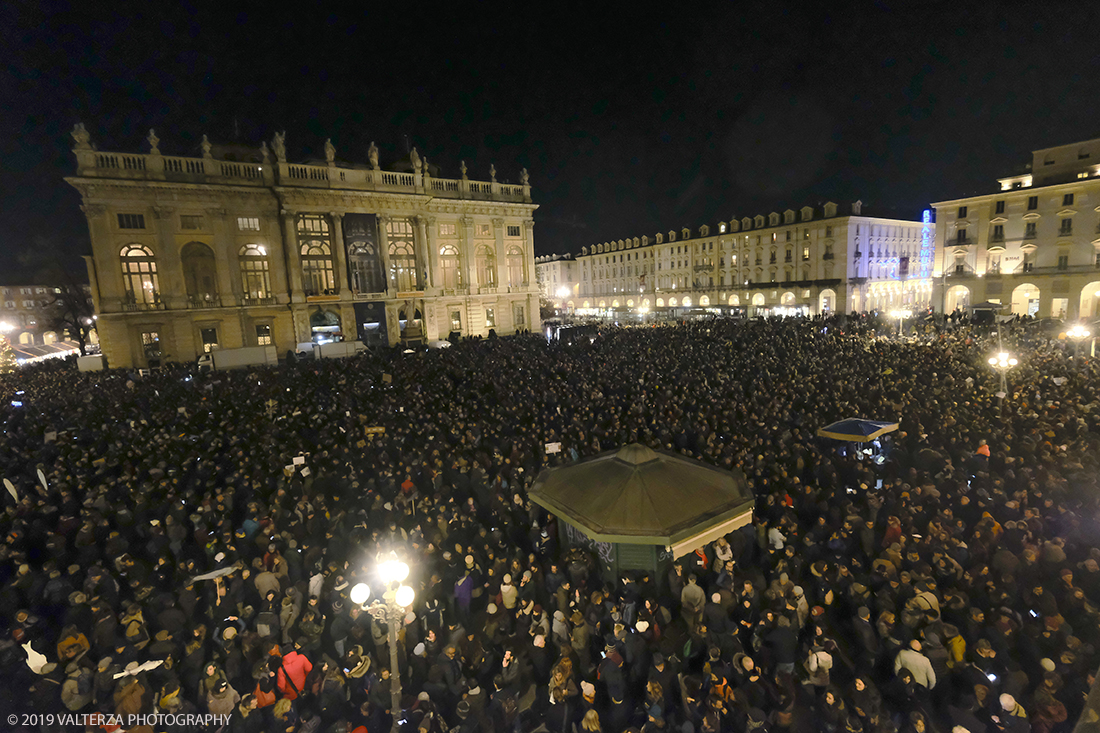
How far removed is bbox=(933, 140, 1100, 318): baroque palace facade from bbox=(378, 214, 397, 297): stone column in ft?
146

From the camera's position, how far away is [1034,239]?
36.5 m

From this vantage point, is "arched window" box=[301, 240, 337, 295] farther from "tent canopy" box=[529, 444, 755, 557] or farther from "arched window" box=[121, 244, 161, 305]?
"tent canopy" box=[529, 444, 755, 557]

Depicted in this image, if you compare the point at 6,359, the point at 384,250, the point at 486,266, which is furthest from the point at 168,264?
the point at 486,266

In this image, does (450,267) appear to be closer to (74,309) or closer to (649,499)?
(74,309)

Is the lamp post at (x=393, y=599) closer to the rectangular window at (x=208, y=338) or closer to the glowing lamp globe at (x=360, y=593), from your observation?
the glowing lamp globe at (x=360, y=593)

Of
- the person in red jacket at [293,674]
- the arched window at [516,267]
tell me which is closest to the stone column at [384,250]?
the arched window at [516,267]

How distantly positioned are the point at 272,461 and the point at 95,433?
20.6 feet

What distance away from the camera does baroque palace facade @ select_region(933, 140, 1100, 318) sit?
1345 inches

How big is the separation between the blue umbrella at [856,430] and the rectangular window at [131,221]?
36.3m

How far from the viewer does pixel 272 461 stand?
1042 centimetres

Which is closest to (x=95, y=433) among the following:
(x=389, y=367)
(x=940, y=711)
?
(x=389, y=367)

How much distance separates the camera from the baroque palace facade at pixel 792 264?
1996 inches

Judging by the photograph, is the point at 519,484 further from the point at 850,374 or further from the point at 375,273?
the point at 375,273

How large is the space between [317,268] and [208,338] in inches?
317
